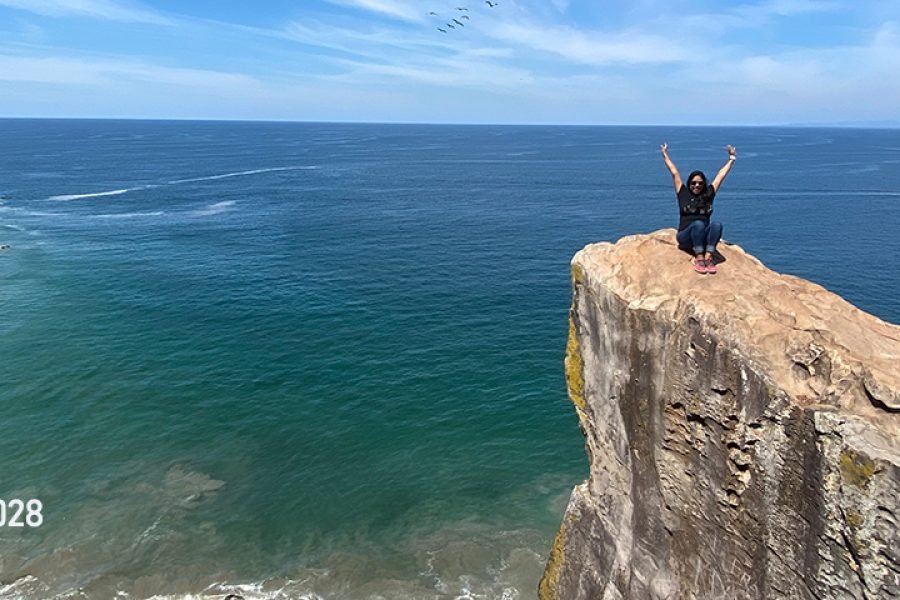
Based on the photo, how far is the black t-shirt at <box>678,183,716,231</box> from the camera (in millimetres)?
19062

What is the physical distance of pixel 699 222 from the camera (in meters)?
18.7

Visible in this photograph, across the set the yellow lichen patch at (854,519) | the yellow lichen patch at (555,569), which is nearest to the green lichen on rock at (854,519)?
the yellow lichen patch at (854,519)

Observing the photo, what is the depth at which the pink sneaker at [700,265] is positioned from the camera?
1827cm

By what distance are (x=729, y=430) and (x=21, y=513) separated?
42.7 meters

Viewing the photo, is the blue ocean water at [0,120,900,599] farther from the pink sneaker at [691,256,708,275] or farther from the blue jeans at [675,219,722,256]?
the blue jeans at [675,219,722,256]

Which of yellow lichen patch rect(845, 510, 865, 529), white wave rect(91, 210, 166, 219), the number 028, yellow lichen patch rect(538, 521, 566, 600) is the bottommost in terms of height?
the number 028

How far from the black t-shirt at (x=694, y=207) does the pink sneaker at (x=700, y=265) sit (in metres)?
1.20

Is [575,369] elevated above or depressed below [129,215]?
above

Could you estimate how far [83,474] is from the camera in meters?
43.2

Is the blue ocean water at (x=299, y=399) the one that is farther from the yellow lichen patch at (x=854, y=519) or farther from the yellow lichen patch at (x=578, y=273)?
the yellow lichen patch at (x=854, y=519)

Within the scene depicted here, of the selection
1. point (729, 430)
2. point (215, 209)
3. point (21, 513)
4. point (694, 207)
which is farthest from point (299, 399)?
Answer: point (215, 209)

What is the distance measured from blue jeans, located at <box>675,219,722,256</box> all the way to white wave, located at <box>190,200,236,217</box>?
12323cm

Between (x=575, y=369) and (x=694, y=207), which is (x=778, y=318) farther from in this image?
(x=575, y=369)

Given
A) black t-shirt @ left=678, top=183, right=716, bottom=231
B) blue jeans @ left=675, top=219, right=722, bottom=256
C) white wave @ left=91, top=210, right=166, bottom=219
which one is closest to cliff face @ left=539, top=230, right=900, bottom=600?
blue jeans @ left=675, top=219, right=722, bottom=256
